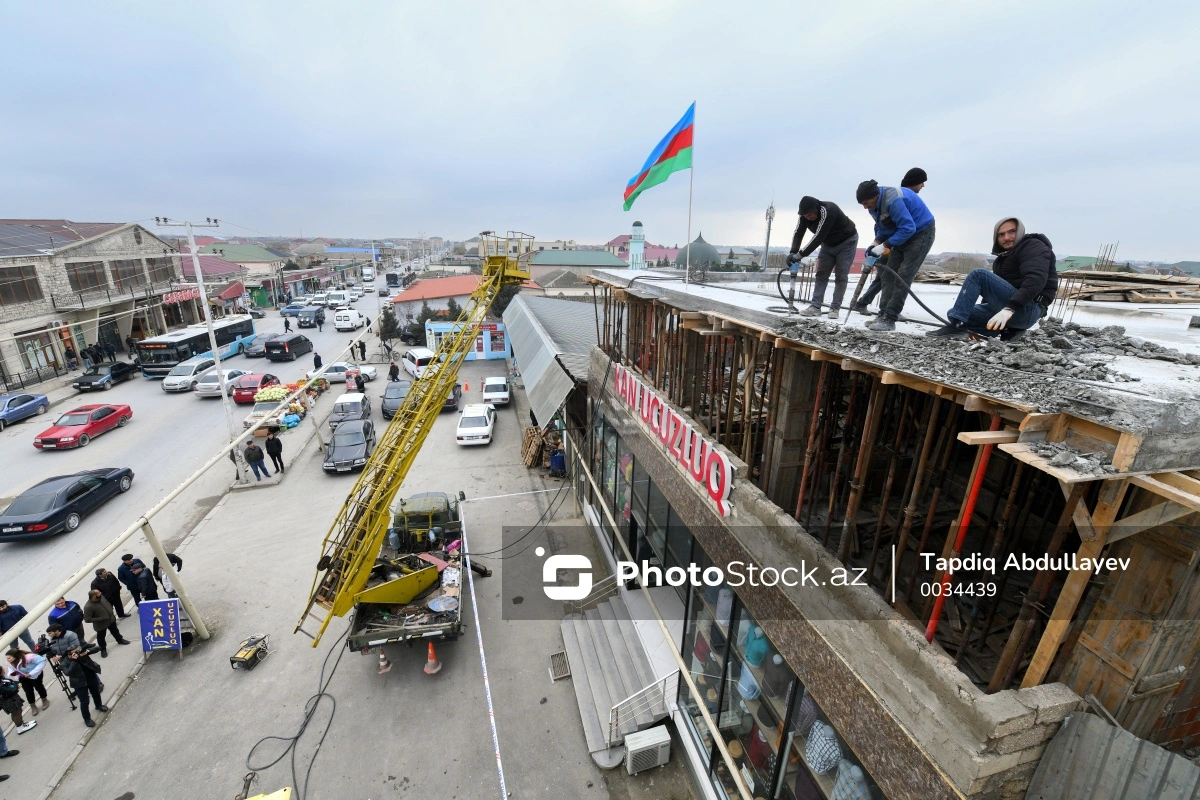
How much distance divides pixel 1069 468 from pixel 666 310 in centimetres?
597

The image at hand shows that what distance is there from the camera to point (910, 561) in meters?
6.15

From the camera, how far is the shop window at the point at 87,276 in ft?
106

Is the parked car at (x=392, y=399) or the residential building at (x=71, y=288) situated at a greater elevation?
the residential building at (x=71, y=288)

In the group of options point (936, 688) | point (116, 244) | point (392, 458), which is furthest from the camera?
point (116, 244)

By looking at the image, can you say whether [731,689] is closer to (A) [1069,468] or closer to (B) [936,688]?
(B) [936,688]

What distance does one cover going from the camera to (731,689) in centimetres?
730

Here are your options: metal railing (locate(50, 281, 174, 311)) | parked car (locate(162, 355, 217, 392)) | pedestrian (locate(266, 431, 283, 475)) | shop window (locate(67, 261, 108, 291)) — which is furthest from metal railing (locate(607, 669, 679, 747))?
shop window (locate(67, 261, 108, 291))

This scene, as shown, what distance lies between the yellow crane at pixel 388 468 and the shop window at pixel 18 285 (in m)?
32.0

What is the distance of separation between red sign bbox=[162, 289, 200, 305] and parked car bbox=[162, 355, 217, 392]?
53.6ft

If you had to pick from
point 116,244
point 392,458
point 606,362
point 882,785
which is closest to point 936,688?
point 882,785

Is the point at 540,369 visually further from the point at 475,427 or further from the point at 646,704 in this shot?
the point at 646,704

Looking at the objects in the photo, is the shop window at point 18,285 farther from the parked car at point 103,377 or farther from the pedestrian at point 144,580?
the pedestrian at point 144,580

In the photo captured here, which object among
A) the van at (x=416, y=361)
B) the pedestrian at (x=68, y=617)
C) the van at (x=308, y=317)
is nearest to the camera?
the pedestrian at (x=68, y=617)

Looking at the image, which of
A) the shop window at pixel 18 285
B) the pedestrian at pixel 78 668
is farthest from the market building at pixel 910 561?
the shop window at pixel 18 285
